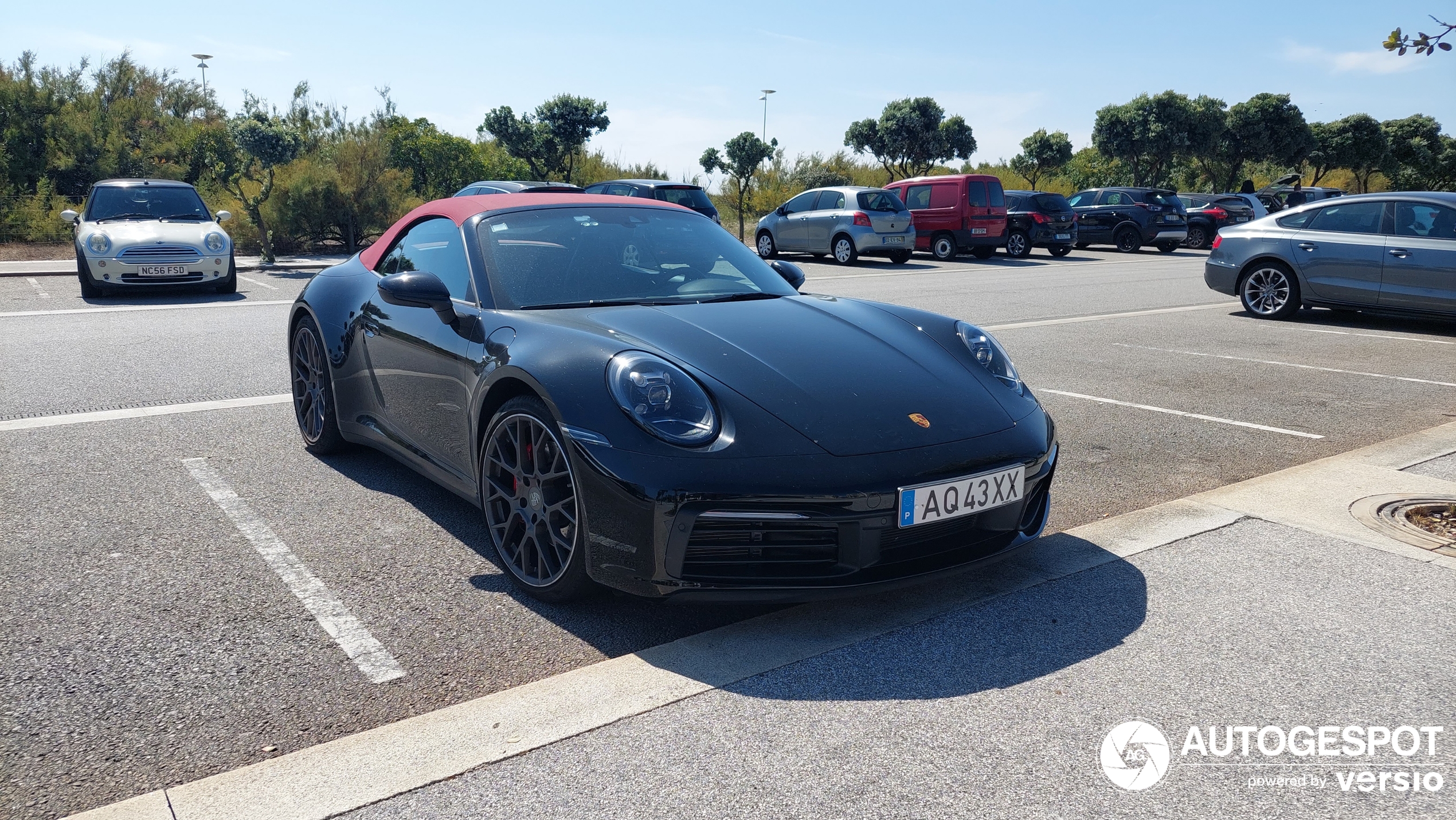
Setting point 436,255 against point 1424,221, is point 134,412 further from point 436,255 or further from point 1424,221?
point 1424,221

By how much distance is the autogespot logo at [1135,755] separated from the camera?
234cm

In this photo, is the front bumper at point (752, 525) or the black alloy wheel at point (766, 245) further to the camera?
the black alloy wheel at point (766, 245)

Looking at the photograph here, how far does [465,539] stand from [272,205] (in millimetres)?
18443

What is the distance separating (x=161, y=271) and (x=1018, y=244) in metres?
17.8

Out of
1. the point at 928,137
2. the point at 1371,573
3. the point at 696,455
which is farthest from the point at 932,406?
the point at 928,137

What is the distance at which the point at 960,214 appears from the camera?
22.5 meters

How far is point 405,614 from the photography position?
329 centimetres

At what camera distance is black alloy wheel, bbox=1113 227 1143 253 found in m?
26.4

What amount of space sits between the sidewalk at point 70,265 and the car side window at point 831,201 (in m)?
9.22

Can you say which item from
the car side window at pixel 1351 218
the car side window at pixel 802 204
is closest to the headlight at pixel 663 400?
the car side window at pixel 1351 218

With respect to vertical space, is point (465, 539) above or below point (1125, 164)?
below

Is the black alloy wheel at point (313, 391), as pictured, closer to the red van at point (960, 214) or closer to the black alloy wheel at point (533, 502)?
the black alloy wheel at point (533, 502)

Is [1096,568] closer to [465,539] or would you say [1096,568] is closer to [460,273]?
[465,539]

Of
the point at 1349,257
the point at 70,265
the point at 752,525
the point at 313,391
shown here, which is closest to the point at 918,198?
the point at 1349,257
